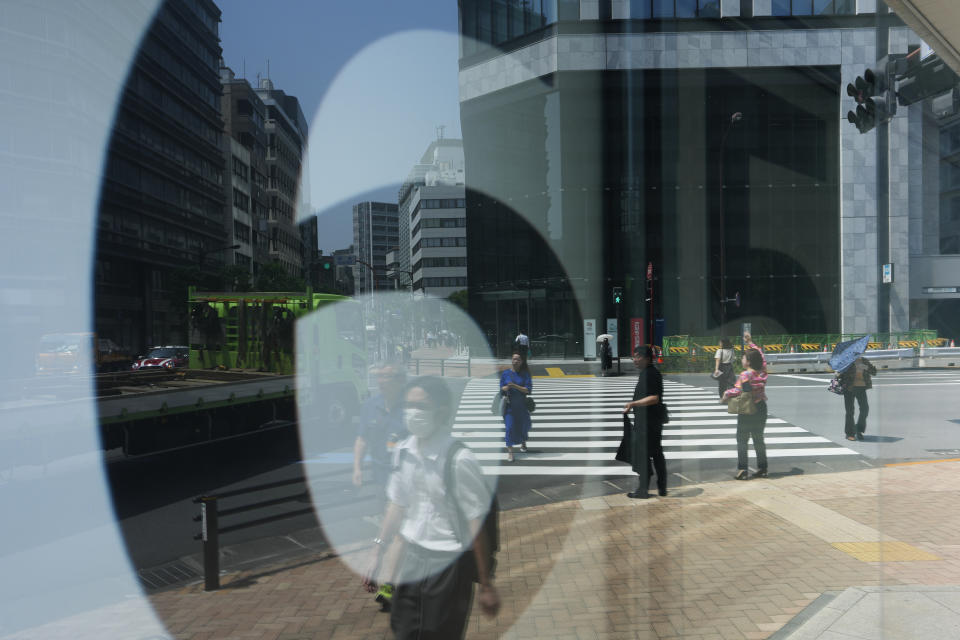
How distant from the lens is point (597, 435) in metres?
13.5

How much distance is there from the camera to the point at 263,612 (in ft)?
17.0

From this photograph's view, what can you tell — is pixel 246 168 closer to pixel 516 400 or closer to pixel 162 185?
pixel 162 185

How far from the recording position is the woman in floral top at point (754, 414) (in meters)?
9.07

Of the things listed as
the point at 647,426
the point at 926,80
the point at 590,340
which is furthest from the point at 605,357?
the point at 647,426

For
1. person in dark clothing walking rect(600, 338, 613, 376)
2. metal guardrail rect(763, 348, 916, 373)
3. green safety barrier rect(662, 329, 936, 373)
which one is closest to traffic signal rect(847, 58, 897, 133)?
person in dark clothing walking rect(600, 338, 613, 376)

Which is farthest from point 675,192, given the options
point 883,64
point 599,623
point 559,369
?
point 599,623

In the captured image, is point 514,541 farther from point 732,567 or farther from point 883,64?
point 883,64

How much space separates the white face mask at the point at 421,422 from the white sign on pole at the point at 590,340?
1248 inches

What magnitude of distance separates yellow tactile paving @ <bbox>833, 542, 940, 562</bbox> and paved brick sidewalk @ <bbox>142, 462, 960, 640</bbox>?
20mm

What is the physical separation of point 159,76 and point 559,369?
44793 millimetres

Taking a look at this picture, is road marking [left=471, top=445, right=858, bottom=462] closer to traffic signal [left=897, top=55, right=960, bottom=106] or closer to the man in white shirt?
traffic signal [left=897, top=55, right=960, bottom=106]

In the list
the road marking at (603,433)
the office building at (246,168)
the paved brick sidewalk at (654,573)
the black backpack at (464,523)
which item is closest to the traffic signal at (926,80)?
the road marking at (603,433)

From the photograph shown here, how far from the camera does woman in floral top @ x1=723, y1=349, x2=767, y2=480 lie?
9.07 metres

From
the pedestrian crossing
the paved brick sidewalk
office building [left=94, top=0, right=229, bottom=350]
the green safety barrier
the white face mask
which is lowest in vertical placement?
the pedestrian crossing
